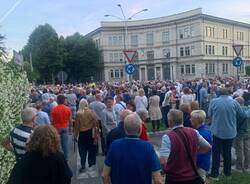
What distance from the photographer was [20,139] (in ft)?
20.9

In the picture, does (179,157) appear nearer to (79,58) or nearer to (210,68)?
(79,58)

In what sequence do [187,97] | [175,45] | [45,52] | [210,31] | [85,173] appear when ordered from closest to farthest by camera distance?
[85,173] < [187,97] < [45,52] < [210,31] < [175,45]

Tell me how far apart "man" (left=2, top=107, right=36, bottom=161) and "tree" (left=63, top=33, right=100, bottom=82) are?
256ft

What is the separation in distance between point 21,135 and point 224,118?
4531mm

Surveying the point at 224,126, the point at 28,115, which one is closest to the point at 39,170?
the point at 28,115

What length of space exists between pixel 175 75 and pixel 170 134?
290 feet

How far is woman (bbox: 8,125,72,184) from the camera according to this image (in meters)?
4.54

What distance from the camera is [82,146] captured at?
34.7 feet

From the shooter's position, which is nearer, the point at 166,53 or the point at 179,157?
the point at 179,157

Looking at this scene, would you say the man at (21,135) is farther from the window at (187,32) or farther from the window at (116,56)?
the window at (116,56)

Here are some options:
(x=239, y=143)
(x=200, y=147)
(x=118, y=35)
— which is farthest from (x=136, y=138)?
(x=118, y=35)

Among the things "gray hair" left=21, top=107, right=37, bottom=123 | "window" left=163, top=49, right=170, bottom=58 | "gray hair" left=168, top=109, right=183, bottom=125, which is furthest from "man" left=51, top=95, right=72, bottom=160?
"window" left=163, top=49, right=170, bottom=58

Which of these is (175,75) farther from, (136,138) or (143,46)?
(136,138)

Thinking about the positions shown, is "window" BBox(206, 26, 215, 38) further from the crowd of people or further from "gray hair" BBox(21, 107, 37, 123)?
"gray hair" BBox(21, 107, 37, 123)
